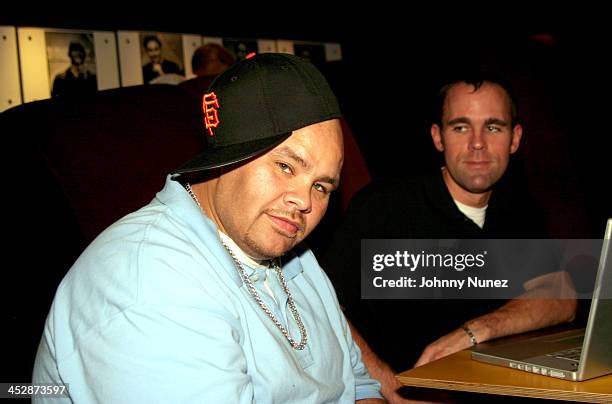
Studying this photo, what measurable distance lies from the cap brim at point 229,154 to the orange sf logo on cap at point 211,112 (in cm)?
5

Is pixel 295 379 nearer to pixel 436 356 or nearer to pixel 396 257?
pixel 436 356

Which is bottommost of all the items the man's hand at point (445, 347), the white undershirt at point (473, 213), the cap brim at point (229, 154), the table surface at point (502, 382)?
the man's hand at point (445, 347)

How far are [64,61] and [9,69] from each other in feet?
0.87

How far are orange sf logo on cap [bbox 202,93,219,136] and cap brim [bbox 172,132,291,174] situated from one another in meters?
0.05

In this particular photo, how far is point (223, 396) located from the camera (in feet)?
3.17

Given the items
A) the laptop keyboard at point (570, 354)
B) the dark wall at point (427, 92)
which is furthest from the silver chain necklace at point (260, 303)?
the dark wall at point (427, 92)

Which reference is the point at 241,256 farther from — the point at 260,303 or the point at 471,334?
the point at 471,334

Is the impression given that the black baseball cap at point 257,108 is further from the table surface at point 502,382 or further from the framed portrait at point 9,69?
the framed portrait at point 9,69

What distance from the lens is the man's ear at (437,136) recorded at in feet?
7.70

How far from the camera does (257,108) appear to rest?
1190 millimetres

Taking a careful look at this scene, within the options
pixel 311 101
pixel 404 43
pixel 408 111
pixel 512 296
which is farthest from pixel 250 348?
pixel 404 43

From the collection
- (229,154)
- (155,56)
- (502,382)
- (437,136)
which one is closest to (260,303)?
(229,154)

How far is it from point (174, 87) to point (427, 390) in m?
1.13

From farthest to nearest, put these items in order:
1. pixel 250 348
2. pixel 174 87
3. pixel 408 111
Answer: pixel 408 111
pixel 174 87
pixel 250 348
